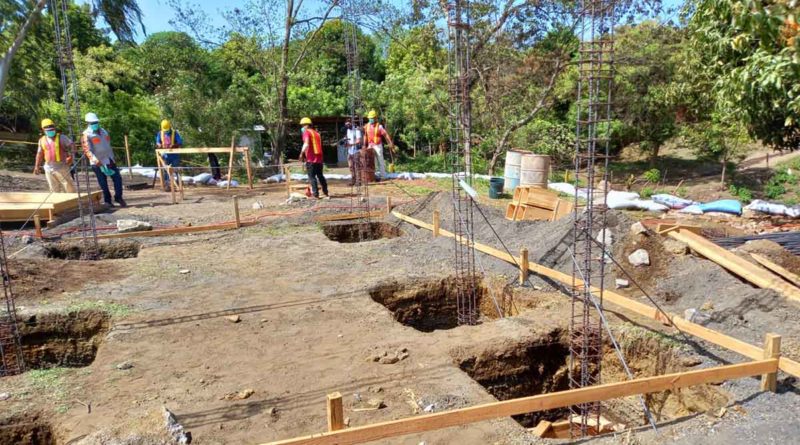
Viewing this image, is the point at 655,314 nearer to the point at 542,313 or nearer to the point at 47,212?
the point at 542,313

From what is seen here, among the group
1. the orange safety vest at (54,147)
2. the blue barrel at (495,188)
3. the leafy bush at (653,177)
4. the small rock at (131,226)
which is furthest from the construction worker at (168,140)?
the leafy bush at (653,177)

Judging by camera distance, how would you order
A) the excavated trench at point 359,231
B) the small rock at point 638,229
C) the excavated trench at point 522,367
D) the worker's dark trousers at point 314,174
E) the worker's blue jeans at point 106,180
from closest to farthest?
1. the excavated trench at point 522,367
2. the small rock at point 638,229
3. the excavated trench at point 359,231
4. the worker's blue jeans at point 106,180
5. the worker's dark trousers at point 314,174

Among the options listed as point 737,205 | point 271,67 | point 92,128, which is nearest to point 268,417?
point 92,128

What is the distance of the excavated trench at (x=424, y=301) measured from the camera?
6.90 meters

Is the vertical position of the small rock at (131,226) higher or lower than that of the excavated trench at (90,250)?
higher

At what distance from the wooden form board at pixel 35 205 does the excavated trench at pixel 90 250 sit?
1319 millimetres

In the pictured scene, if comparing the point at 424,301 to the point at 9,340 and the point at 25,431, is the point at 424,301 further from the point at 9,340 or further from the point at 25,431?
the point at 9,340

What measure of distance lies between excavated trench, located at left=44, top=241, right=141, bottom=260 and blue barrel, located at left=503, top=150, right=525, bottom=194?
28.5 feet

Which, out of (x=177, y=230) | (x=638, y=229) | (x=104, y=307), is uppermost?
(x=638, y=229)

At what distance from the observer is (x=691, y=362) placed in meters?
4.72

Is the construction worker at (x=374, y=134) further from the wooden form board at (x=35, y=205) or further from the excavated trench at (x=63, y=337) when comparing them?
the excavated trench at (x=63, y=337)

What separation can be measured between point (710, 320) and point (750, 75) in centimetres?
340

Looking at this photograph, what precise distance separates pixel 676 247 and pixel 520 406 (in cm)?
463

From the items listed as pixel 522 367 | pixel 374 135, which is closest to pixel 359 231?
pixel 374 135
